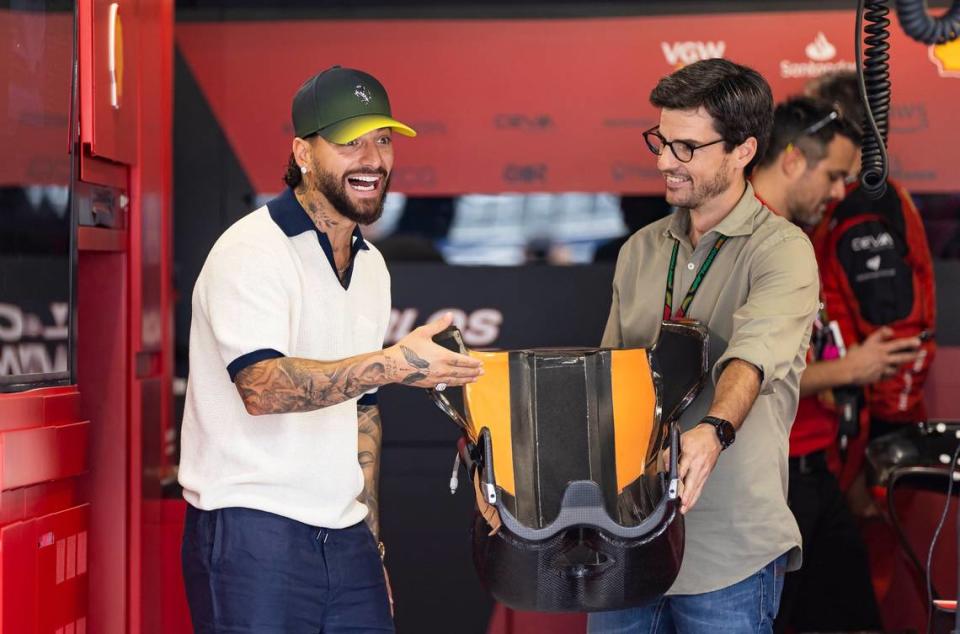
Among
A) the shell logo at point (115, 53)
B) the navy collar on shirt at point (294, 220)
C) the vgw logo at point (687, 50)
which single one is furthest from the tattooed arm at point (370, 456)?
the vgw logo at point (687, 50)

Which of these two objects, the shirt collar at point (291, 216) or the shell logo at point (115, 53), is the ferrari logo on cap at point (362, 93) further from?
Answer: the shell logo at point (115, 53)

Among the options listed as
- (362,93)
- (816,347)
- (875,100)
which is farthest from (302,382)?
(816,347)

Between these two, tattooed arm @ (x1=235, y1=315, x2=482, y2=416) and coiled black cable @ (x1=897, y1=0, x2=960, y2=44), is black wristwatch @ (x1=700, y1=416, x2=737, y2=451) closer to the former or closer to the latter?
tattooed arm @ (x1=235, y1=315, x2=482, y2=416)

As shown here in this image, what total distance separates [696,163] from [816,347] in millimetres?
1456

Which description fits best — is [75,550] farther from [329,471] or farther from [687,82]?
[687,82]

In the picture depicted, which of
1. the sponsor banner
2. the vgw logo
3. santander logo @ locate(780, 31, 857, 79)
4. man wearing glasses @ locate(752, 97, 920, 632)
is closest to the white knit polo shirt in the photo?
man wearing glasses @ locate(752, 97, 920, 632)

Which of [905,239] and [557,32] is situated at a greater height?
[557,32]

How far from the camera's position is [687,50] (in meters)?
4.18

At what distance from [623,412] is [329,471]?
0.59 m

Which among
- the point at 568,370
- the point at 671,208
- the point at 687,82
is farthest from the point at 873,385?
the point at 568,370

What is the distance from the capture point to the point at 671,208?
4.17 meters

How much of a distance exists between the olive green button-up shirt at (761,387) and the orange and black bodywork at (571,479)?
22 centimetres

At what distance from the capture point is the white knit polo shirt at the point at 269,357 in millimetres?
2318

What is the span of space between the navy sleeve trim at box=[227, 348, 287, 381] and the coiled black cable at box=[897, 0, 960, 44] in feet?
4.14
